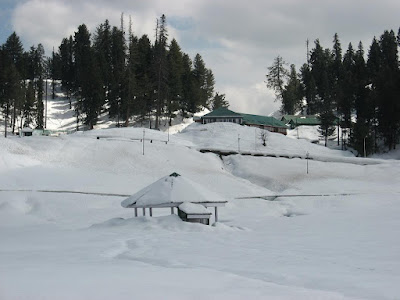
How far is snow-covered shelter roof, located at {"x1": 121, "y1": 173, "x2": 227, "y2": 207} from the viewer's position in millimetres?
20297

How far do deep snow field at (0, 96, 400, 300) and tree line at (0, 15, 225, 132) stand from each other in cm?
1756

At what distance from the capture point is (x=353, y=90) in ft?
217

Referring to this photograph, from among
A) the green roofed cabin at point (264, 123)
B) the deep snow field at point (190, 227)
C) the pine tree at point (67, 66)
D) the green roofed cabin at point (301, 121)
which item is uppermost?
the pine tree at point (67, 66)

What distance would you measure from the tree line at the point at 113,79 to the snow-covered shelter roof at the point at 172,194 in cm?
4466

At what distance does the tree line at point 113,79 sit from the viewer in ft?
227

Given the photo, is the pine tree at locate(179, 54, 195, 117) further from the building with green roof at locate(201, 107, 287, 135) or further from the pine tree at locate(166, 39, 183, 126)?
the building with green roof at locate(201, 107, 287, 135)

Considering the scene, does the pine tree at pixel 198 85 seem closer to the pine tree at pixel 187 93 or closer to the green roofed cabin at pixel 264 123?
the pine tree at pixel 187 93

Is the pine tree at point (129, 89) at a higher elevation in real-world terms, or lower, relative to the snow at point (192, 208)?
higher

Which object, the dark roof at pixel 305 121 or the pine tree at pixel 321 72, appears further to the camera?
the pine tree at pixel 321 72

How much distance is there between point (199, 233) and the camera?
18.0 m

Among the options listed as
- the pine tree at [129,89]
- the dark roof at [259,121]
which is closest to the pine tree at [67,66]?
the pine tree at [129,89]

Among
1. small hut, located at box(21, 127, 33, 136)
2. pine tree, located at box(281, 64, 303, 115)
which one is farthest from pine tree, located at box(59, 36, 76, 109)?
pine tree, located at box(281, 64, 303, 115)

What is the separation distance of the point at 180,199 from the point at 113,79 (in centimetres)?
5787

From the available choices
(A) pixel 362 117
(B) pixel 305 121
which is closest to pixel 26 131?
(A) pixel 362 117
